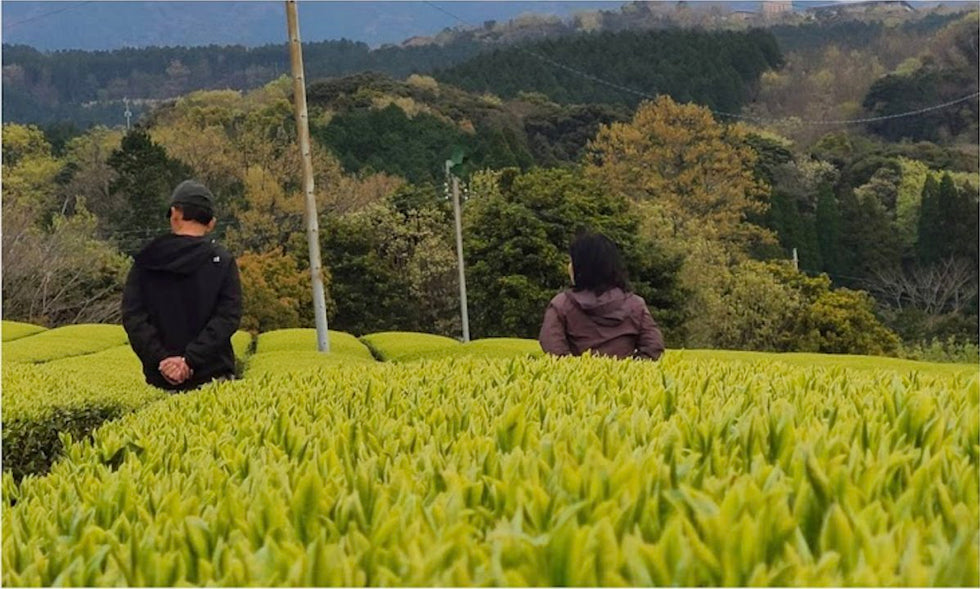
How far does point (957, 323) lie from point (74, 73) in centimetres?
9929

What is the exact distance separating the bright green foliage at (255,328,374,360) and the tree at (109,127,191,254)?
90.7 feet

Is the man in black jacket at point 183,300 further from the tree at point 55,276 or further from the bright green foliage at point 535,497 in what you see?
the tree at point 55,276

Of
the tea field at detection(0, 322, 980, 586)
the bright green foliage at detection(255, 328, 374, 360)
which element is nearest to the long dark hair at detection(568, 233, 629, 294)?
the tea field at detection(0, 322, 980, 586)

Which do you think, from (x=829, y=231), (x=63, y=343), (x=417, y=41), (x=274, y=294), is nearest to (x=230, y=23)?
(x=417, y=41)

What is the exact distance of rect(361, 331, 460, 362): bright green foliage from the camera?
636 inches

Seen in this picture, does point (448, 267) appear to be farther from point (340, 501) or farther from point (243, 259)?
point (340, 501)

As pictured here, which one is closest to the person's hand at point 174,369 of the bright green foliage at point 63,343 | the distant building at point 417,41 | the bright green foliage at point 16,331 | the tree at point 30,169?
the bright green foliage at point 63,343

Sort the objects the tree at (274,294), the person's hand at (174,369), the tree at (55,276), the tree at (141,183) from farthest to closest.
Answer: the tree at (141,183) → the tree at (274,294) → the tree at (55,276) → the person's hand at (174,369)

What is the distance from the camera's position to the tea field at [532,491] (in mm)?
1630

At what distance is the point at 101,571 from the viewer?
195cm

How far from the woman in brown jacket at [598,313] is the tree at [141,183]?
42.0 meters

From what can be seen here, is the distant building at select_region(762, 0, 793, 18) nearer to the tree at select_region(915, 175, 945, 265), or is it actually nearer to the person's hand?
the tree at select_region(915, 175, 945, 265)

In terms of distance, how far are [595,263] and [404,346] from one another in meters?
11.7

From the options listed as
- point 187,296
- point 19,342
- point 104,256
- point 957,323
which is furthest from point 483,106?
point 187,296
